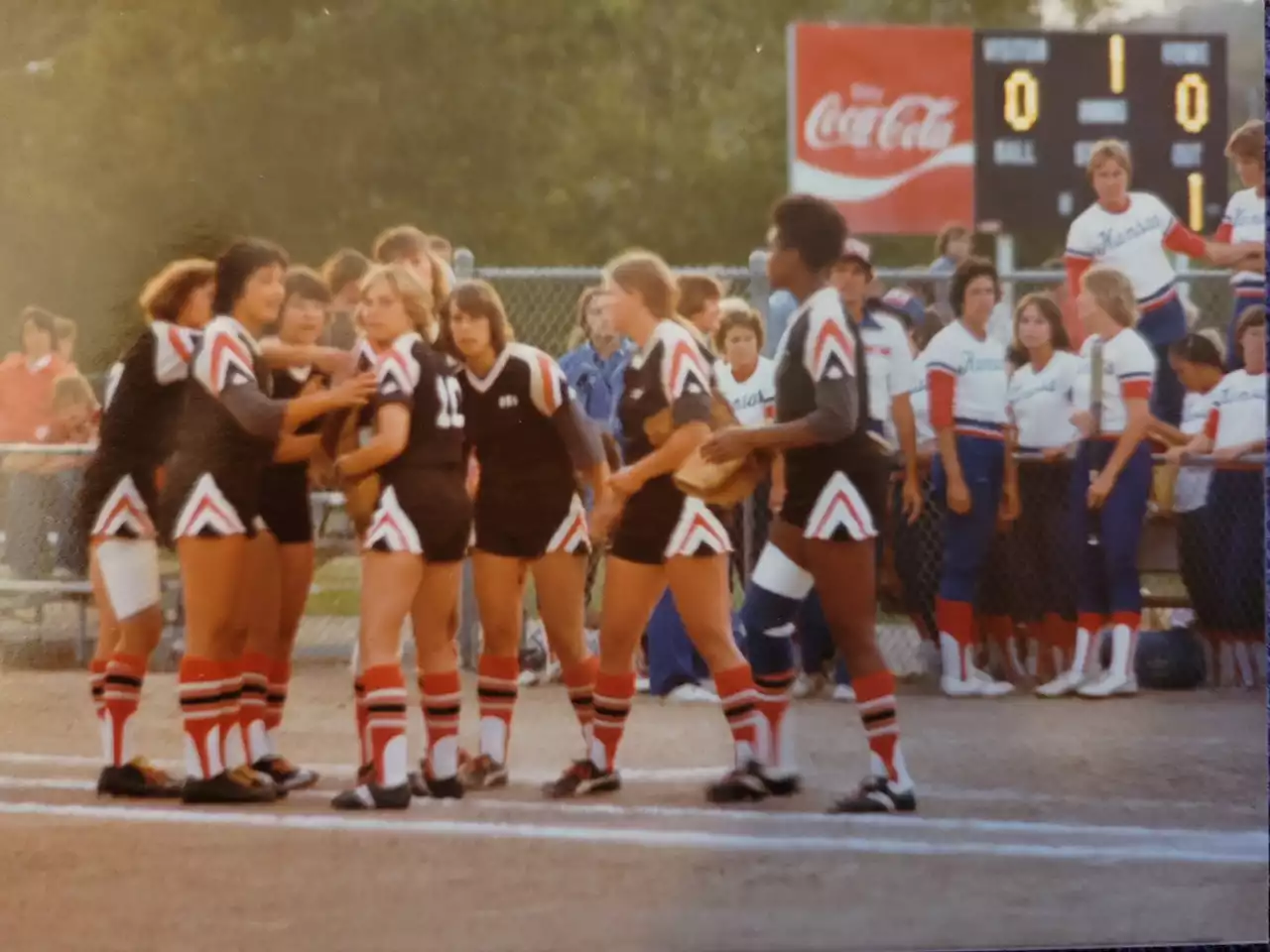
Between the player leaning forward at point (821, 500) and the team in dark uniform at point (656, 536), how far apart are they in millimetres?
75

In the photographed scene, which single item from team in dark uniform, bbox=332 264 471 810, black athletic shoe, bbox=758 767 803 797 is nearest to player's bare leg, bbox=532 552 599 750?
team in dark uniform, bbox=332 264 471 810

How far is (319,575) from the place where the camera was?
455cm

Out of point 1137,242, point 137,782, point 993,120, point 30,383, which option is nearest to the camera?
point 30,383

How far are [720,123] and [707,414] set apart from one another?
0.71 m

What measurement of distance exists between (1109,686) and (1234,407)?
809mm

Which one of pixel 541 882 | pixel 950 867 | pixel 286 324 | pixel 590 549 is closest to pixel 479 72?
pixel 286 324

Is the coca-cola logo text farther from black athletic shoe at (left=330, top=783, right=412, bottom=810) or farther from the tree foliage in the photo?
black athletic shoe at (left=330, top=783, right=412, bottom=810)

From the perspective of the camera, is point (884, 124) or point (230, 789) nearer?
point (230, 789)

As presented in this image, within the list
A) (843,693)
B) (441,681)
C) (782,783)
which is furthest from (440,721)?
(843,693)

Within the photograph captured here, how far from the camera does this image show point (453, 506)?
4.54 meters

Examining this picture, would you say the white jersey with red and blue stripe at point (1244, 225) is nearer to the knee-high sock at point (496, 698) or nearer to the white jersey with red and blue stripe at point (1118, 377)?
the white jersey with red and blue stripe at point (1118, 377)

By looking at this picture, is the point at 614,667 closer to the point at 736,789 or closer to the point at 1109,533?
the point at 736,789

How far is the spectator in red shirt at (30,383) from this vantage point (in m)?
4.40

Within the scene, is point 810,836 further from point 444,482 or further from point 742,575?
point 444,482
